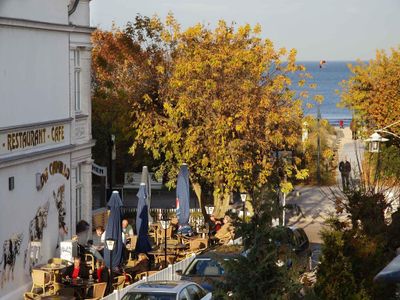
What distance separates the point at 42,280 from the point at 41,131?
12.3 ft

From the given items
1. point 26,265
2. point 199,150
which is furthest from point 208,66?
point 26,265

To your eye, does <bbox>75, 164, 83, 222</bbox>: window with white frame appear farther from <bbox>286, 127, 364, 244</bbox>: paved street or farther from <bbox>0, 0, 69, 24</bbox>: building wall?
<bbox>286, 127, 364, 244</bbox>: paved street

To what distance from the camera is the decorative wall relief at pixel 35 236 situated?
23297 mm

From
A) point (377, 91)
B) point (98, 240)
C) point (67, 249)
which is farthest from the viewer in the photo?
point (377, 91)

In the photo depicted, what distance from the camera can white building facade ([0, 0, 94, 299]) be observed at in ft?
72.6

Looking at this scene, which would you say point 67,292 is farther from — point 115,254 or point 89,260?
point 89,260

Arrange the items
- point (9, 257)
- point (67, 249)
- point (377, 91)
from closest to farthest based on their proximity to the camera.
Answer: point (9, 257) → point (67, 249) → point (377, 91)

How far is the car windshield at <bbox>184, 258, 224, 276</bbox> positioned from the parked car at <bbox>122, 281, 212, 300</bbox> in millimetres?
3175

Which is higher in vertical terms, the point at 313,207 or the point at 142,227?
the point at 142,227

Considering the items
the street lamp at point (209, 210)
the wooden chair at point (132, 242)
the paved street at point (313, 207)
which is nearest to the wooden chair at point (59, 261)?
the wooden chair at point (132, 242)

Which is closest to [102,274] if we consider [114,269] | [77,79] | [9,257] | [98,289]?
[114,269]

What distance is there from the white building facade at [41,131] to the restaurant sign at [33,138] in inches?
0.8

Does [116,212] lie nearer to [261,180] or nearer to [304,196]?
[261,180]

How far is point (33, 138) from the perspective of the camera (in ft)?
77.9
